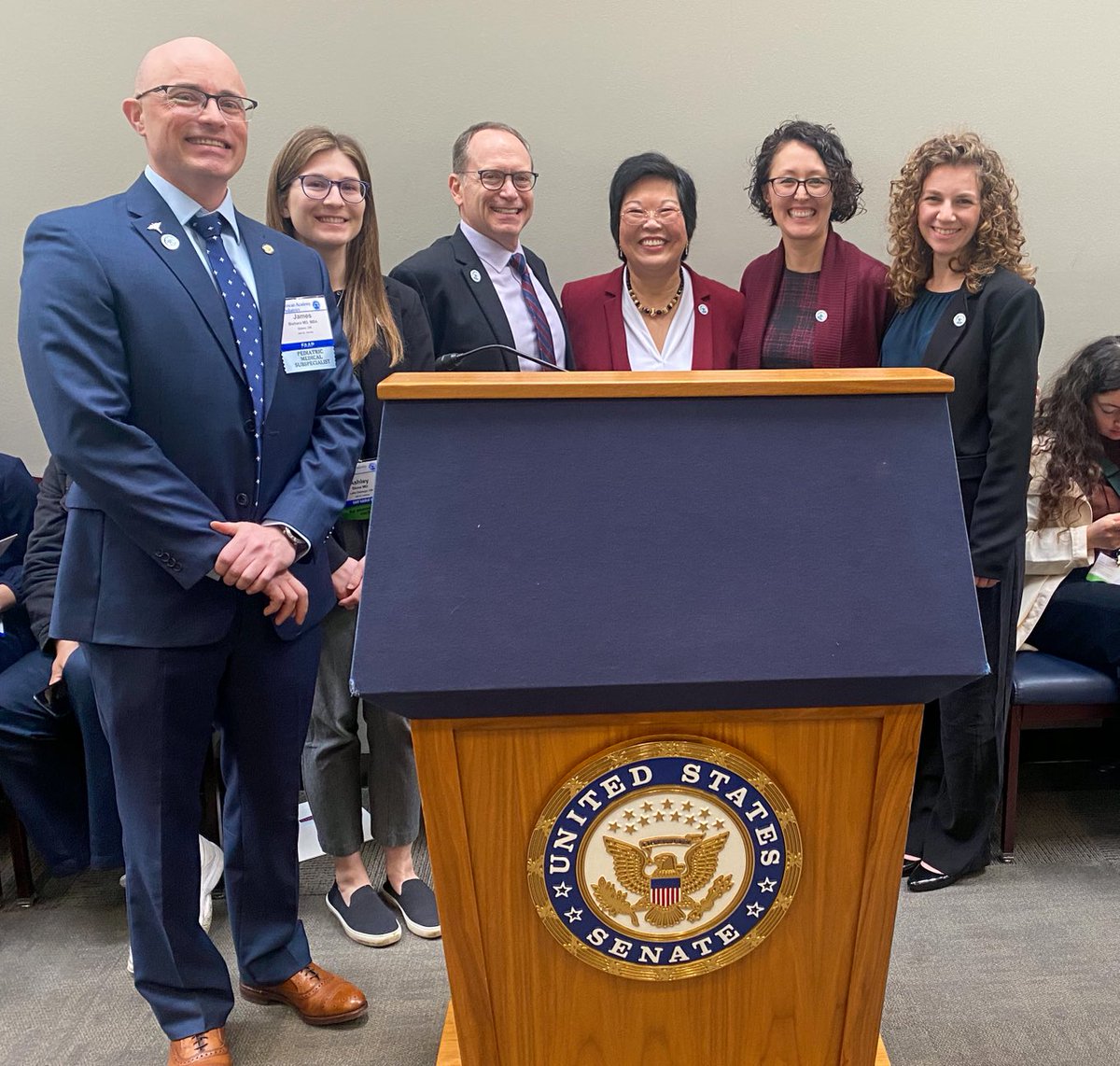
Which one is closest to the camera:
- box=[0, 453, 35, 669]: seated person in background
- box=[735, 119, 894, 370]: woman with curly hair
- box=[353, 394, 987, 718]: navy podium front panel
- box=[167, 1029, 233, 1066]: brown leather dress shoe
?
box=[353, 394, 987, 718]: navy podium front panel

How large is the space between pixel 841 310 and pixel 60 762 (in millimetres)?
2181

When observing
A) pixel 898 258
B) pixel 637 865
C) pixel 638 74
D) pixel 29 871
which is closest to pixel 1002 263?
pixel 898 258

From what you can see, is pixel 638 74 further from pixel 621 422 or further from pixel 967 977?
pixel 967 977

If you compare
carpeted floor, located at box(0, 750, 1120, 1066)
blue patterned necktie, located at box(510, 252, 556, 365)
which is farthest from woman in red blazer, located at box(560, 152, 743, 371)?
carpeted floor, located at box(0, 750, 1120, 1066)

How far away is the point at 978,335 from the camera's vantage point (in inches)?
88.2

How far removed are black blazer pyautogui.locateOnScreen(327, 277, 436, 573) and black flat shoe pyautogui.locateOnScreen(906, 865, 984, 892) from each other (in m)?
1.59

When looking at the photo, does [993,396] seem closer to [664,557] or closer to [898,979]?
[898,979]

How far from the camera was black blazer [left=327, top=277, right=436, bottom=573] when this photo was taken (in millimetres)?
2189

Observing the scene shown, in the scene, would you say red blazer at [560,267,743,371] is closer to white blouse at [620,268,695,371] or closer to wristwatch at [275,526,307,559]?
white blouse at [620,268,695,371]

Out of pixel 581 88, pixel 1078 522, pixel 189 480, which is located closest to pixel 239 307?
pixel 189 480

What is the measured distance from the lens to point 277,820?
198 centimetres

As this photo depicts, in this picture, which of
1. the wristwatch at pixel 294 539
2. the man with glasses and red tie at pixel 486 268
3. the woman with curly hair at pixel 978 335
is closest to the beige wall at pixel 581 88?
the man with glasses and red tie at pixel 486 268

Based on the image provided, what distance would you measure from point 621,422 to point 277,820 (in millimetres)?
1229

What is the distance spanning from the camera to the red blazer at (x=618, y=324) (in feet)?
8.19
